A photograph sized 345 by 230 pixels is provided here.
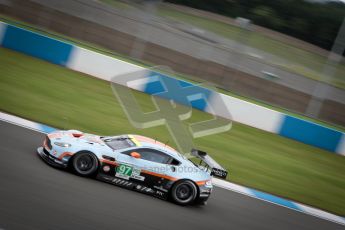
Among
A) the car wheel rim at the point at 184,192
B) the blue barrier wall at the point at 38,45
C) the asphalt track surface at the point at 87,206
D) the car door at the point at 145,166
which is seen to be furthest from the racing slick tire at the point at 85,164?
the blue barrier wall at the point at 38,45

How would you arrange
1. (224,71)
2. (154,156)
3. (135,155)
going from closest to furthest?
(135,155) → (154,156) → (224,71)

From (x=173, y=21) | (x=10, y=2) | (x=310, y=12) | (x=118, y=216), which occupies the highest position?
(x=310, y=12)

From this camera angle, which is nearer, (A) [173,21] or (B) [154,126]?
(B) [154,126]

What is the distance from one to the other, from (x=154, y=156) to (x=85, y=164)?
1332 millimetres

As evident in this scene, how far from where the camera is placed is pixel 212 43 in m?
29.6

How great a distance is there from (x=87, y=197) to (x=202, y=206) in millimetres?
2661

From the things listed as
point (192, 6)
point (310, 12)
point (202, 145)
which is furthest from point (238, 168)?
point (310, 12)

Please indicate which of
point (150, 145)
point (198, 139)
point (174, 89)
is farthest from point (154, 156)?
point (174, 89)

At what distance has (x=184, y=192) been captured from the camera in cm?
974

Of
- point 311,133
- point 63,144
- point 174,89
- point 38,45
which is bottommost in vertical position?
point 63,144

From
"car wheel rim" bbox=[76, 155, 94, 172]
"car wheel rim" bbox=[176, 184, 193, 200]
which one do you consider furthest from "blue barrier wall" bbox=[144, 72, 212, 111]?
"car wheel rim" bbox=[76, 155, 94, 172]

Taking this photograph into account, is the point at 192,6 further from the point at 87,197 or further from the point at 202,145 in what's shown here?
the point at 87,197

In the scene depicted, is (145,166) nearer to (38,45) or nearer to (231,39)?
(38,45)

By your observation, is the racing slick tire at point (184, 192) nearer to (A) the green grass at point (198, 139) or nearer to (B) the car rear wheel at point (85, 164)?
(B) the car rear wheel at point (85, 164)
